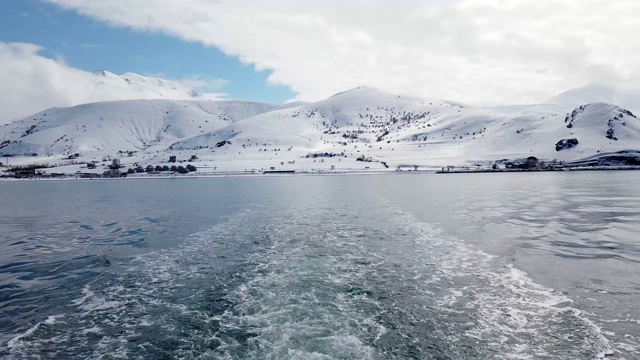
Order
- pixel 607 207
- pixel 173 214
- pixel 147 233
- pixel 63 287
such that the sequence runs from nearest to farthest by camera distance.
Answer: pixel 63 287 < pixel 147 233 < pixel 607 207 < pixel 173 214

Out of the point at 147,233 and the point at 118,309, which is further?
the point at 147,233

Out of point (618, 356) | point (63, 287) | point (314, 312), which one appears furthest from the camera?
point (63, 287)

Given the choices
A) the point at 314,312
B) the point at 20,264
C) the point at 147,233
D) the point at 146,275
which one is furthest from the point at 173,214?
the point at 314,312

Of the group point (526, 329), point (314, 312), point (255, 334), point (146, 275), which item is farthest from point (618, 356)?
point (146, 275)

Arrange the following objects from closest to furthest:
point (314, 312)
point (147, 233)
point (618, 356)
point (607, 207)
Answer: point (618, 356) < point (314, 312) < point (147, 233) < point (607, 207)

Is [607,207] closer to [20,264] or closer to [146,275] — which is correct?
[146,275]

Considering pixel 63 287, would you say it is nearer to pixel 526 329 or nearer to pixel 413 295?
pixel 413 295
